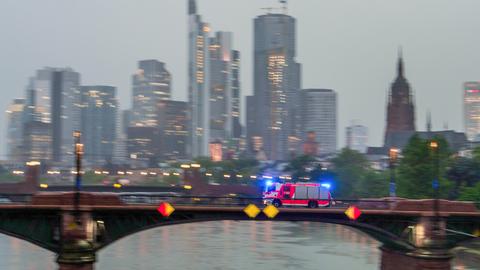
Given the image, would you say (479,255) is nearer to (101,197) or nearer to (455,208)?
(455,208)

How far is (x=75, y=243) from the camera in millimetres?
46094

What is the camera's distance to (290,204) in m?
61.2

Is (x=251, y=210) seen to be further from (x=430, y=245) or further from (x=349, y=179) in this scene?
(x=349, y=179)

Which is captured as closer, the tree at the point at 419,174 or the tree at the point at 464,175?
the tree at the point at 419,174

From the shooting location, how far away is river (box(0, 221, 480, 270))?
72250 millimetres

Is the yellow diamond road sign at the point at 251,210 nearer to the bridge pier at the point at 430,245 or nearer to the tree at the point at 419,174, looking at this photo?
Answer: the bridge pier at the point at 430,245

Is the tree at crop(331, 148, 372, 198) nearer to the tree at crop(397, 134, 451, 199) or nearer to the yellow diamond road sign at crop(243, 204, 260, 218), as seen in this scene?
the tree at crop(397, 134, 451, 199)

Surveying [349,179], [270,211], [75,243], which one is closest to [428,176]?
[270,211]

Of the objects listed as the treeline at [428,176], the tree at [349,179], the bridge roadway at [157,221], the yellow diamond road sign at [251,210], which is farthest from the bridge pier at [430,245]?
the tree at [349,179]

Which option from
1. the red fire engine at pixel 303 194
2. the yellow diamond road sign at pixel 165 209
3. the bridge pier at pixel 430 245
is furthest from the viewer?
the red fire engine at pixel 303 194

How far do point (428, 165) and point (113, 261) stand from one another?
183 feet

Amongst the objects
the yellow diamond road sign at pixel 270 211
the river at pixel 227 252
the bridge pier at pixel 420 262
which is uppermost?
the yellow diamond road sign at pixel 270 211

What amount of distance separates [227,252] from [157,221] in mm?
35682

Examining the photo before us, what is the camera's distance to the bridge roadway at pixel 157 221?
46.0 meters
